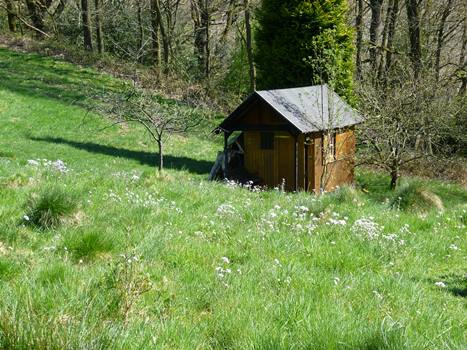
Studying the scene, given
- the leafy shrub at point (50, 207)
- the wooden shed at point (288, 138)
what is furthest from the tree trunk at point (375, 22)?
the leafy shrub at point (50, 207)

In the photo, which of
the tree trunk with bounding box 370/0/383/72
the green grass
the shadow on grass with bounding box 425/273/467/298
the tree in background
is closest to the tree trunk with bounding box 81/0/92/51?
the tree in background

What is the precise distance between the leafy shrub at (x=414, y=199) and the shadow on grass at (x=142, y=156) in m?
13.2

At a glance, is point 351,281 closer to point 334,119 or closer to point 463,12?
point 334,119

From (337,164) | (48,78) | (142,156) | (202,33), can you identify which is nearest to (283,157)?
(337,164)

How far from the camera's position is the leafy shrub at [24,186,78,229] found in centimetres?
648

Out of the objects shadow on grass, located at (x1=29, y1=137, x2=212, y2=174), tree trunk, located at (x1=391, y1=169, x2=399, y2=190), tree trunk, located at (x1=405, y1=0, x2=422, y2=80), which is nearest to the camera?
tree trunk, located at (x1=391, y1=169, x2=399, y2=190)

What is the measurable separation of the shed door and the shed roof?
39.9 inches

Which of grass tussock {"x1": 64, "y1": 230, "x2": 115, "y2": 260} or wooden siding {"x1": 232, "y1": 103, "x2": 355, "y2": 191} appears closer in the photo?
grass tussock {"x1": 64, "y1": 230, "x2": 115, "y2": 260}

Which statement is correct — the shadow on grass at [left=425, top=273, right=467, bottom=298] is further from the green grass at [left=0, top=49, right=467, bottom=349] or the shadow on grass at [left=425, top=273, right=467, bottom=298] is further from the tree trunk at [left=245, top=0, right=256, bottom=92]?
the tree trunk at [left=245, top=0, right=256, bottom=92]

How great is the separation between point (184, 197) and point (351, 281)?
4.53 metres

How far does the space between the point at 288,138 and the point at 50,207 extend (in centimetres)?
1649

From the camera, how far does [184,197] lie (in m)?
9.46

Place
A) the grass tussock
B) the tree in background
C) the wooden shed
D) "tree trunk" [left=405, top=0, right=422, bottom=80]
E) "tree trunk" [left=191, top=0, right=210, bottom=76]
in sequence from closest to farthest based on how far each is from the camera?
the grass tussock < the wooden shed < the tree in background < "tree trunk" [left=405, top=0, right=422, bottom=80] < "tree trunk" [left=191, top=0, right=210, bottom=76]

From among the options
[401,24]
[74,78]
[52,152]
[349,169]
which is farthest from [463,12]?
[52,152]
